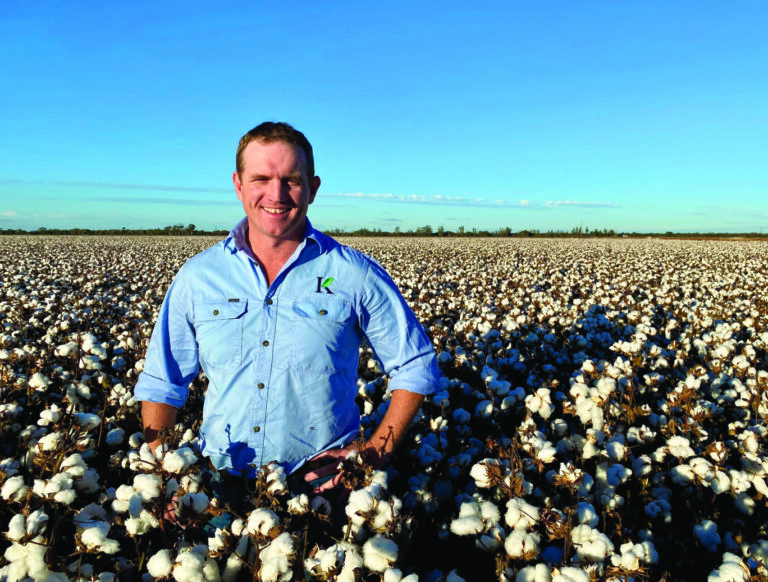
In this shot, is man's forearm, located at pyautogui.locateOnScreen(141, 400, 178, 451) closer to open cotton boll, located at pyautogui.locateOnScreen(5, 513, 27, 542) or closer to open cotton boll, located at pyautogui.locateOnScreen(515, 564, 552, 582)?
open cotton boll, located at pyautogui.locateOnScreen(5, 513, 27, 542)

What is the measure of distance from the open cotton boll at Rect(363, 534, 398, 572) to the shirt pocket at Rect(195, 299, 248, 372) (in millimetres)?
1324

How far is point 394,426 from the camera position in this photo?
2.73 m

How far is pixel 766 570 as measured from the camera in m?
2.38

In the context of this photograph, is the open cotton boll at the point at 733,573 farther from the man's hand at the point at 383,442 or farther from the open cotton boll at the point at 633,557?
the man's hand at the point at 383,442

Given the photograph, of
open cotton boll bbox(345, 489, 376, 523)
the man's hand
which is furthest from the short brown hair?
open cotton boll bbox(345, 489, 376, 523)

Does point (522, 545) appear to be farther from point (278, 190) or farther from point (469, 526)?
point (278, 190)

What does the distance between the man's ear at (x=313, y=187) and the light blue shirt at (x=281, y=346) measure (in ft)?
0.83

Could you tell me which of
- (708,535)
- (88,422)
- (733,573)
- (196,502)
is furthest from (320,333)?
(708,535)

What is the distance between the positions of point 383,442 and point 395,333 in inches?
23.2

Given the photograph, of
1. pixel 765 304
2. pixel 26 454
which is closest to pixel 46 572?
pixel 26 454

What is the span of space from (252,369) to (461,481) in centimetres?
172

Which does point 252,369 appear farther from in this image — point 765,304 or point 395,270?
point 395,270

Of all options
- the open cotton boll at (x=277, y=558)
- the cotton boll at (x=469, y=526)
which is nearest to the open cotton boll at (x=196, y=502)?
the open cotton boll at (x=277, y=558)

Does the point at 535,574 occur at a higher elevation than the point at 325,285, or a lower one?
lower
